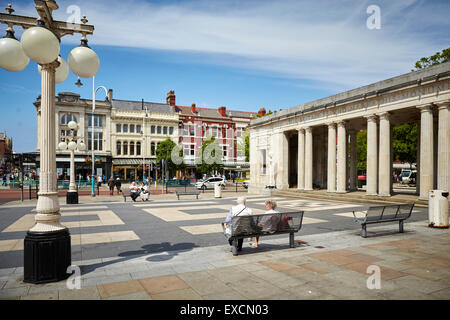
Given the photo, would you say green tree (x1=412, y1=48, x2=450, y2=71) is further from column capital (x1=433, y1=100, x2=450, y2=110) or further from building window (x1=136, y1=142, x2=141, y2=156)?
building window (x1=136, y1=142, x2=141, y2=156)

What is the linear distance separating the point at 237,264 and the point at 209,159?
45047mm

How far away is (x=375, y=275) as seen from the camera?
18.5 ft

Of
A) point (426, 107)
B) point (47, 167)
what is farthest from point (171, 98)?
point (47, 167)

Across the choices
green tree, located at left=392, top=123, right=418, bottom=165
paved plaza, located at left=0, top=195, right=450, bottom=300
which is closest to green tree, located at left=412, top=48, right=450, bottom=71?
green tree, located at left=392, top=123, right=418, bottom=165

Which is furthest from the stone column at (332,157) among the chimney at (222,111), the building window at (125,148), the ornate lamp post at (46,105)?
the chimney at (222,111)

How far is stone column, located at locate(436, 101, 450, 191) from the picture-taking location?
15742 mm

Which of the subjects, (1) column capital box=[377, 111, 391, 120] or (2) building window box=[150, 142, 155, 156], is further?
(2) building window box=[150, 142, 155, 156]

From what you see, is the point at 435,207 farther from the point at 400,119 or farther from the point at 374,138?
the point at 400,119

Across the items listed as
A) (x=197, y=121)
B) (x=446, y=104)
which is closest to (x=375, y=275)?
(x=446, y=104)

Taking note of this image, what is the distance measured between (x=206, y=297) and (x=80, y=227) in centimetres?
794

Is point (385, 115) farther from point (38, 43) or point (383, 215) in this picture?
point (38, 43)

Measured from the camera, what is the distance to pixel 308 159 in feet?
84.2

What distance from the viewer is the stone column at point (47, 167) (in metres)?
5.50

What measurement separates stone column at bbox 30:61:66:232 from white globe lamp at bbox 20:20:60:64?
0.76 m
